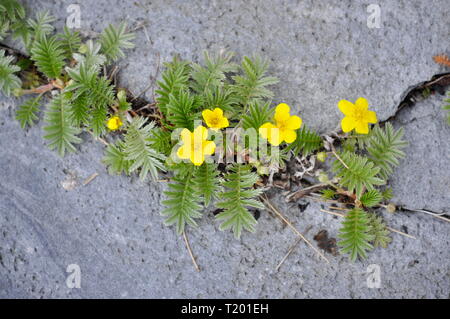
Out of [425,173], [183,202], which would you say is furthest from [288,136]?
[425,173]

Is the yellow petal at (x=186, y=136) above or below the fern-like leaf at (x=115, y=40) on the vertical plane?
below

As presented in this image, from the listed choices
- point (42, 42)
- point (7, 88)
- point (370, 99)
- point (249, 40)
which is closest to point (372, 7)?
point (370, 99)

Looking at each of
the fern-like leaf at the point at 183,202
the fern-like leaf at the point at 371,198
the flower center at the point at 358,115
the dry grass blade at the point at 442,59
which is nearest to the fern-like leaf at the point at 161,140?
the fern-like leaf at the point at 183,202

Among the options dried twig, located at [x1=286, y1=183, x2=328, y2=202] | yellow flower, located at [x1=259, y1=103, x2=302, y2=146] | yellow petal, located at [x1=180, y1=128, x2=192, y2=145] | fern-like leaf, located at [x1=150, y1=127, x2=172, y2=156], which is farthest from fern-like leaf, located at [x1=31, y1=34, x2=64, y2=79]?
dried twig, located at [x1=286, y1=183, x2=328, y2=202]

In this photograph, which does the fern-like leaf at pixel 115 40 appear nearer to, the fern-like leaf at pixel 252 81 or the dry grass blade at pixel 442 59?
the fern-like leaf at pixel 252 81

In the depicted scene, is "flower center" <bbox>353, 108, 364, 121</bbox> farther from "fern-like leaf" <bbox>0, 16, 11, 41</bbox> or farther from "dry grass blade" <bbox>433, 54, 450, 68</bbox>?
"fern-like leaf" <bbox>0, 16, 11, 41</bbox>

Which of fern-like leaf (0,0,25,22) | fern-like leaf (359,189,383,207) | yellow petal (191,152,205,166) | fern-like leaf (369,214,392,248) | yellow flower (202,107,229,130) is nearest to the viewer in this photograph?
yellow petal (191,152,205,166)

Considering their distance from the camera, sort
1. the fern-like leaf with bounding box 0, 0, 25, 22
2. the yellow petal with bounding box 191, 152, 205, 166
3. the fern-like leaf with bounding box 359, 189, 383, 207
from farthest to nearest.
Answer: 1. the fern-like leaf with bounding box 0, 0, 25, 22
2. the fern-like leaf with bounding box 359, 189, 383, 207
3. the yellow petal with bounding box 191, 152, 205, 166
